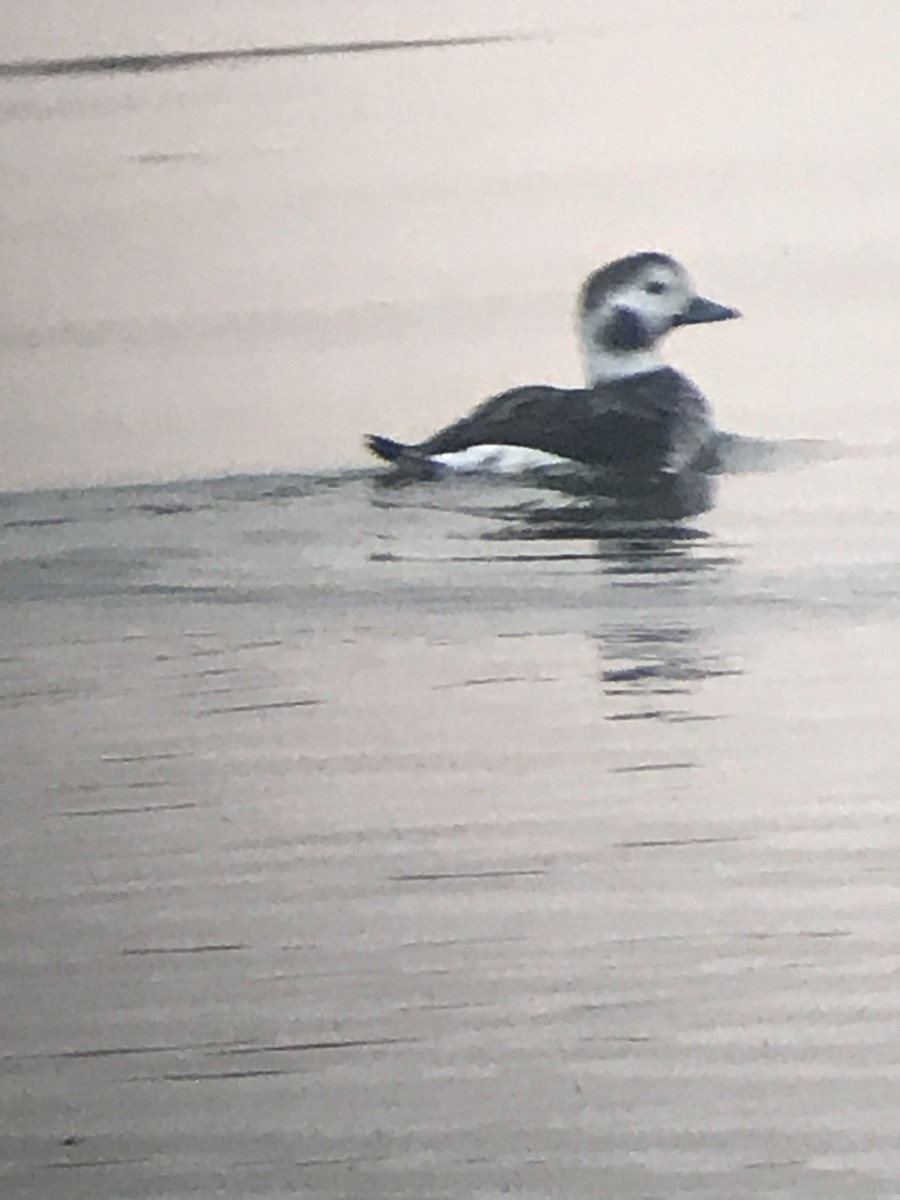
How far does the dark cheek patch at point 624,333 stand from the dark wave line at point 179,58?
0.24 meters

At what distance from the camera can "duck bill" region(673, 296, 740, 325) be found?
884 mm

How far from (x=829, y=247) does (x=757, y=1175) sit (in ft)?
2.48

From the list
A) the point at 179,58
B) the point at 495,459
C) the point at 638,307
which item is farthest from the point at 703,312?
the point at 179,58

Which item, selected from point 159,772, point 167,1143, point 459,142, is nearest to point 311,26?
point 459,142

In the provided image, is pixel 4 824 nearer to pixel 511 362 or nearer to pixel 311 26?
pixel 511 362

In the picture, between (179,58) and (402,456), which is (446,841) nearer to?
(402,456)

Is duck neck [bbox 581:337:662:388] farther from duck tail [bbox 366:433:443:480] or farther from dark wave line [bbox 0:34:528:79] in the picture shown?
dark wave line [bbox 0:34:528:79]

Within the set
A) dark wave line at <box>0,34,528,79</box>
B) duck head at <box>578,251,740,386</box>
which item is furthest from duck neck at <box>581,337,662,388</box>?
dark wave line at <box>0,34,528,79</box>

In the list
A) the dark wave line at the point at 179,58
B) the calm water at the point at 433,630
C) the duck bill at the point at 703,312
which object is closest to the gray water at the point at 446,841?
the calm water at the point at 433,630

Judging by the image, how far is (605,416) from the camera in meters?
0.90

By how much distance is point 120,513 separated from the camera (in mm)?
904

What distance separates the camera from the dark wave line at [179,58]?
0.88 m

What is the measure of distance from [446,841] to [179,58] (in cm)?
64

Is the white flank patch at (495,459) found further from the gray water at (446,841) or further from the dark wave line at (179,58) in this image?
the dark wave line at (179,58)
